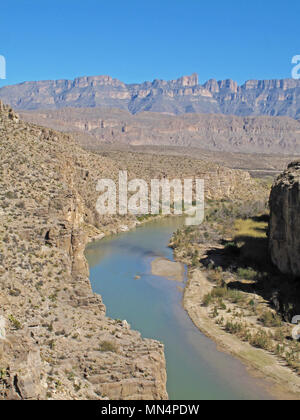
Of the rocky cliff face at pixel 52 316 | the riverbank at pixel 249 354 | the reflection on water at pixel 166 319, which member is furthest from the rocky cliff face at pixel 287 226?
the rocky cliff face at pixel 52 316

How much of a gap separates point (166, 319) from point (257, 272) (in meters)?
10.2

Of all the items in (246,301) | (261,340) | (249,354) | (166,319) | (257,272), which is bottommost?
(249,354)

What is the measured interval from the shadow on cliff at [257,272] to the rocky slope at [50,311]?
37.9ft

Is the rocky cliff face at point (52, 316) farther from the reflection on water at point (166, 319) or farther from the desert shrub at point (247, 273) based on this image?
the desert shrub at point (247, 273)

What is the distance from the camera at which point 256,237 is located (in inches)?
1768

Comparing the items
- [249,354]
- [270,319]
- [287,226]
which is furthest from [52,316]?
[287,226]

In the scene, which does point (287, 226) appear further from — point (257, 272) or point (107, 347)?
point (107, 347)

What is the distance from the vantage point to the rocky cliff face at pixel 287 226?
3047 cm

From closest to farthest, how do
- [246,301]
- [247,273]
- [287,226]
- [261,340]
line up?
[261,340], [246,301], [287,226], [247,273]

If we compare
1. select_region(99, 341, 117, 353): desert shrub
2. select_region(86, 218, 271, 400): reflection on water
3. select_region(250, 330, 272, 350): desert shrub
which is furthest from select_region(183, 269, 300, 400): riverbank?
select_region(99, 341, 117, 353): desert shrub

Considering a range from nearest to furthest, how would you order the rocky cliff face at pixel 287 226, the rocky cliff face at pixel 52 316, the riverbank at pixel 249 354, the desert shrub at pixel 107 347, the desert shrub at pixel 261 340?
1. the rocky cliff face at pixel 52 316
2. the desert shrub at pixel 107 347
3. the riverbank at pixel 249 354
4. the desert shrub at pixel 261 340
5. the rocky cliff face at pixel 287 226

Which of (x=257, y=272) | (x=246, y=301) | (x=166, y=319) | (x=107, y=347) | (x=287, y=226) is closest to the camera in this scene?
(x=107, y=347)

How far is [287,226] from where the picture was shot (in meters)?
31.7
